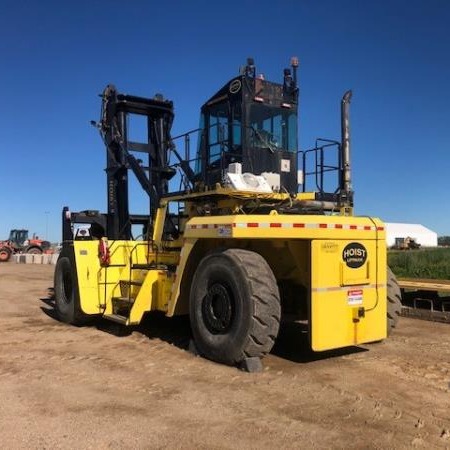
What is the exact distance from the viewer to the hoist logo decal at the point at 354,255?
270 inches

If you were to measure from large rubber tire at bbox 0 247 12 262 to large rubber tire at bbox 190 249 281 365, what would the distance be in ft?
107

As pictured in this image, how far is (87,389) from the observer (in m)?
5.78

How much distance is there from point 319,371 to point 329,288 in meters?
0.94

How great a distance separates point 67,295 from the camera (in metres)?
10.2

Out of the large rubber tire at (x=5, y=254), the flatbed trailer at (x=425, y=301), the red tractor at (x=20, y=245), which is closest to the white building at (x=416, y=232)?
the red tractor at (x=20, y=245)

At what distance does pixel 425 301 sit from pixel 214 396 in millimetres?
6302

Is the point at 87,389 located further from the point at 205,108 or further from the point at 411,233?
the point at 411,233

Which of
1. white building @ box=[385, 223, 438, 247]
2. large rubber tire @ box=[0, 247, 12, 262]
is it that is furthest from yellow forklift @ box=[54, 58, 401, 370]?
white building @ box=[385, 223, 438, 247]

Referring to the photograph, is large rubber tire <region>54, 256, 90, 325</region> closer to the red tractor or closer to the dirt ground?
the dirt ground

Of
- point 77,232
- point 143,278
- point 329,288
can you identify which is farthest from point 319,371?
point 77,232

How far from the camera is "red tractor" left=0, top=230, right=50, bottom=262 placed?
3744 centimetres

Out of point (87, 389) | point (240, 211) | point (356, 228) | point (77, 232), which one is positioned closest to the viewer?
point (87, 389)

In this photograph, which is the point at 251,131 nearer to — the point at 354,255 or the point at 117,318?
the point at 354,255

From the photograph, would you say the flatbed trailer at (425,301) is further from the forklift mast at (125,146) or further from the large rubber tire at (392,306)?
the forklift mast at (125,146)
